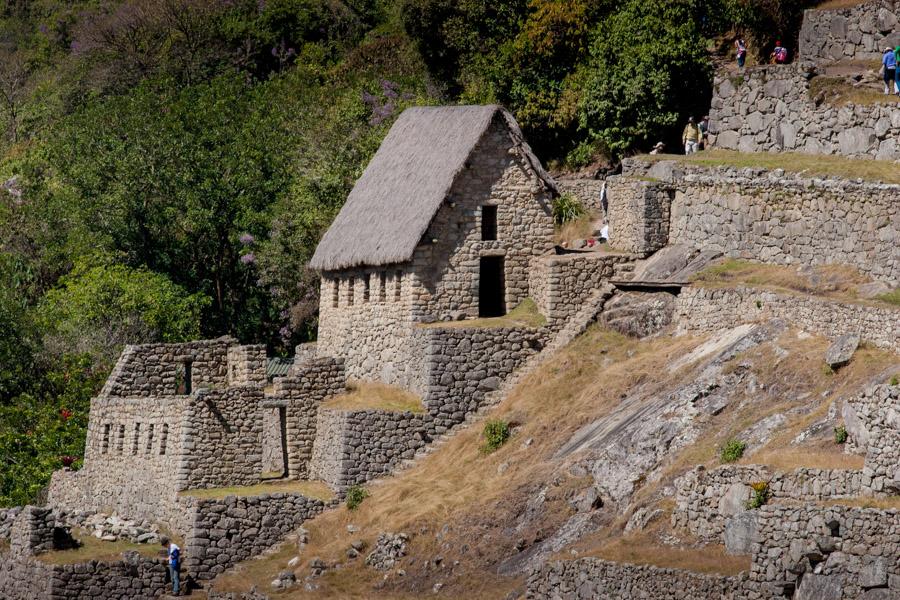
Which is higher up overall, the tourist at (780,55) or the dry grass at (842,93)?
the tourist at (780,55)

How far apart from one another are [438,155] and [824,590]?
874 inches

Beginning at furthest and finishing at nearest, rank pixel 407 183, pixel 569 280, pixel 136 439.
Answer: pixel 407 183
pixel 136 439
pixel 569 280

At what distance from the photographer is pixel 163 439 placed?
54.6m

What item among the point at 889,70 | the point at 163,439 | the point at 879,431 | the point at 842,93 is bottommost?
the point at 163,439

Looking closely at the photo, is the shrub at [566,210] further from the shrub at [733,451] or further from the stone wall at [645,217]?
the shrub at [733,451]

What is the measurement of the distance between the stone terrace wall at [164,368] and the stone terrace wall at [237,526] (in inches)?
277

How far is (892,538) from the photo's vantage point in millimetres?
35375

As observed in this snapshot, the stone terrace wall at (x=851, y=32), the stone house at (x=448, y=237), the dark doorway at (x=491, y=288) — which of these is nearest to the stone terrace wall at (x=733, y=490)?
the stone house at (x=448, y=237)

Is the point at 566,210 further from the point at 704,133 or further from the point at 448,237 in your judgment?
the point at 448,237

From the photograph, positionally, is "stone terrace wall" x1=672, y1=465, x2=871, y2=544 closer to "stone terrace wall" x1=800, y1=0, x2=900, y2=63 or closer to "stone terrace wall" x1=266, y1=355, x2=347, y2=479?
"stone terrace wall" x1=266, y1=355, x2=347, y2=479

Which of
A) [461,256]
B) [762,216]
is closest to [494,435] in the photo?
[461,256]

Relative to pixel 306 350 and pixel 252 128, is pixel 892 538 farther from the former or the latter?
pixel 252 128

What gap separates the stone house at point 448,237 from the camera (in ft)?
179

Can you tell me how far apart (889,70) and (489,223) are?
32.6 ft
